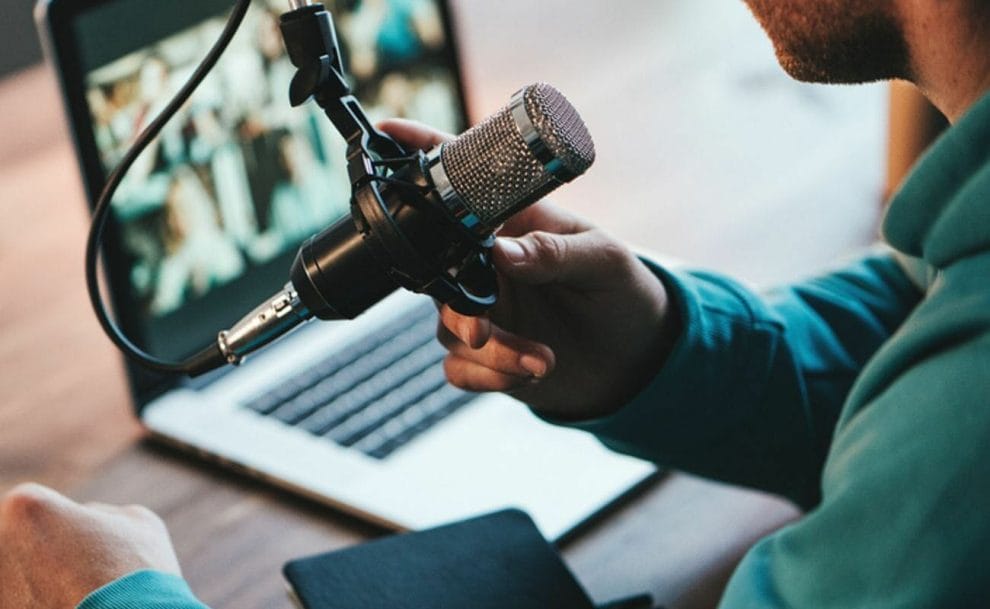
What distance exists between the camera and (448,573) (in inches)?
32.6

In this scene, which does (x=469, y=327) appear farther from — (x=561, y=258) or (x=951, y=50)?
(x=951, y=50)

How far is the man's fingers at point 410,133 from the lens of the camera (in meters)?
0.80

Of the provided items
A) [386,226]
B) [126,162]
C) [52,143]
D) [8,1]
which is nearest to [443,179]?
[386,226]

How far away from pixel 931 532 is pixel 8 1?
203 centimetres

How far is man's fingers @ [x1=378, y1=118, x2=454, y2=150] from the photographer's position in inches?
31.3

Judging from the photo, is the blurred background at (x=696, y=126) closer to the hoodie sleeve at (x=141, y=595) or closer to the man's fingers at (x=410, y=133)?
the man's fingers at (x=410, y=133)

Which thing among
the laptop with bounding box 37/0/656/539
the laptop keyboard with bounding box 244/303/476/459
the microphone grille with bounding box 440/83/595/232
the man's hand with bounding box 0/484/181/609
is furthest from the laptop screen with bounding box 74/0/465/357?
the microphone grille with bounding box 440/83/595/232

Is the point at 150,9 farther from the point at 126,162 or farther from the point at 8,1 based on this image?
the point at 8,1

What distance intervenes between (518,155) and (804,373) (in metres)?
0.39

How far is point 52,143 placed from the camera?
64.5 inches

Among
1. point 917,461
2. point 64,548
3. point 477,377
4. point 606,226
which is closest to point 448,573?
point 477,377

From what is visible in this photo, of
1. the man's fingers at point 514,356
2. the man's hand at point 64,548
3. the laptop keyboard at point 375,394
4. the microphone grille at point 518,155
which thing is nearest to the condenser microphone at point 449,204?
the microphone grille at point 518,155

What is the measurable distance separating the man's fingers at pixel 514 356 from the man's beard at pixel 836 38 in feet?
0.67

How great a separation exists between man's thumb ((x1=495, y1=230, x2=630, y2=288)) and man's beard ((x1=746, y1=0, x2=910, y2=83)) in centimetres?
15
